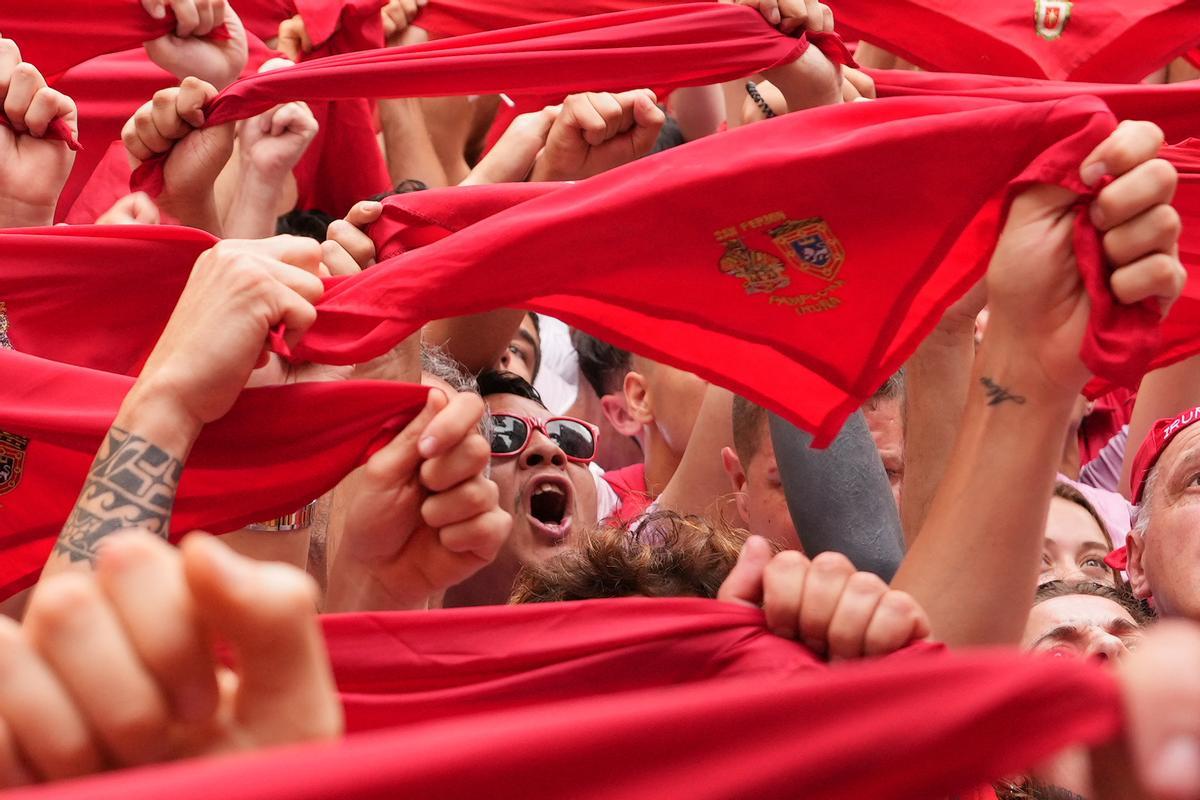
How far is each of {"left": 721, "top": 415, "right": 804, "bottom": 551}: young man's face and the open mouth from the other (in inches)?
15.1

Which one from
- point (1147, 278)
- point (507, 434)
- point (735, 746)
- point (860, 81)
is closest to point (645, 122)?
point (860, 81)

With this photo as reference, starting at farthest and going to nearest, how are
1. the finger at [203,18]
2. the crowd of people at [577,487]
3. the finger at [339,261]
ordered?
the finger at [203,18]
the finger at [339,261]
the crowd of people at [577,487]

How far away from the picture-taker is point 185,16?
3090mm

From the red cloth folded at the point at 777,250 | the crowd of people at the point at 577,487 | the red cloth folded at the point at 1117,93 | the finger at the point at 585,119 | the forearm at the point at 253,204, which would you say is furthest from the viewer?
the forearm at the point at 253,204

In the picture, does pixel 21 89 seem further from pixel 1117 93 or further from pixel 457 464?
pixel 1117 93

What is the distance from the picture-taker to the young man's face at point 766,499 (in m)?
2.77

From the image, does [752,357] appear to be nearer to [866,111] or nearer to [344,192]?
[866,111]

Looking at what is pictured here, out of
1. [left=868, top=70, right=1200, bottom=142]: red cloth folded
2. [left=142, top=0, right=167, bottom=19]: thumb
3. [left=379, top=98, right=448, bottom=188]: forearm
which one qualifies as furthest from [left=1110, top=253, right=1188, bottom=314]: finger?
[left=379, top=98, right=448, bottom=188]: forearm

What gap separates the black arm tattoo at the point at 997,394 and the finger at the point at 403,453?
0.68 meters

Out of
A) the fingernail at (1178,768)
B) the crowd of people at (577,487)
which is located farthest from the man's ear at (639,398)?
the fingernail at (1178,768)

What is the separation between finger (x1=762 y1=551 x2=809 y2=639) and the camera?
163 centimetres

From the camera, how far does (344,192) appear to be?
3.86m

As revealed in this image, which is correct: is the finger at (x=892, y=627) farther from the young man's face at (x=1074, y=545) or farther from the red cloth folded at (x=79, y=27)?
the red cloth folded at (x=79, y=27)

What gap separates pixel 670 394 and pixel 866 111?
1570 mm
